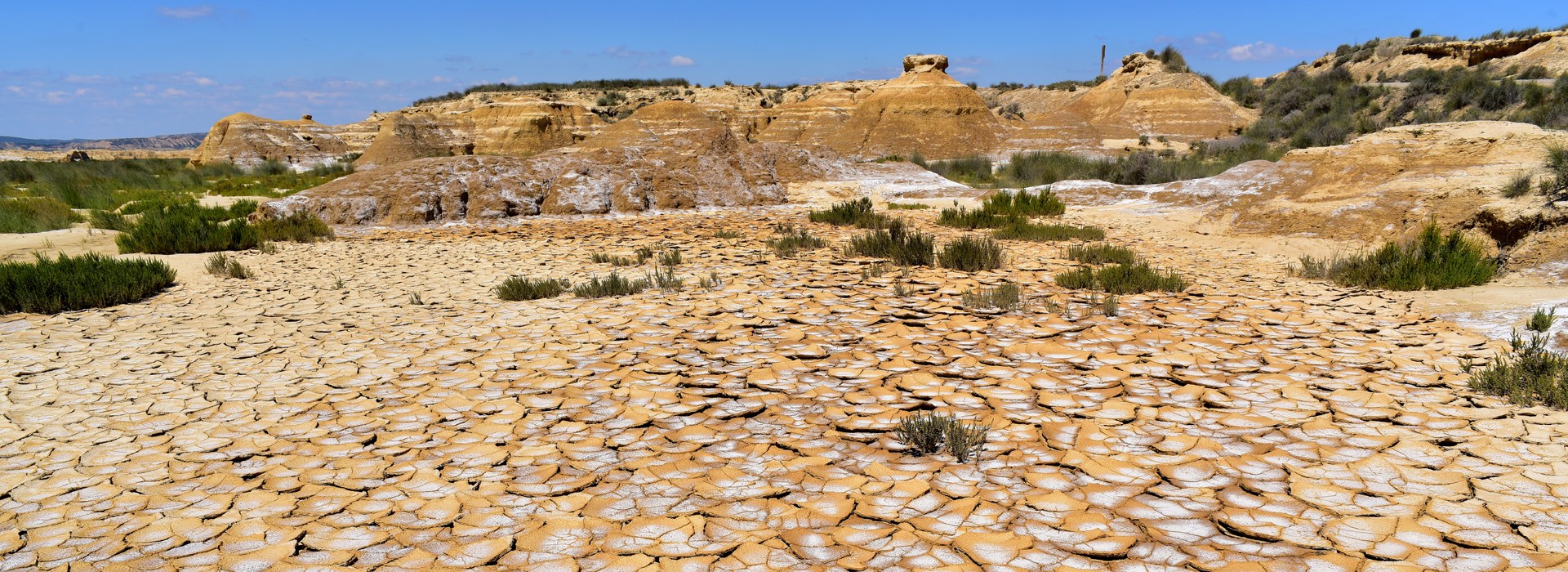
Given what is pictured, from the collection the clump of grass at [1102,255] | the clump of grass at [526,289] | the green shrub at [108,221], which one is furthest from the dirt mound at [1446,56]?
the green shrub at [108,221]

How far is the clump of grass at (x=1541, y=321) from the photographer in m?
4.54

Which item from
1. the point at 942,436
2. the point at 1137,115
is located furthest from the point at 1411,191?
the point at 1137,115

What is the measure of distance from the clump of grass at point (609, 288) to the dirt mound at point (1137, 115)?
26.1m

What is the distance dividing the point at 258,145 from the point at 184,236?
30.5m

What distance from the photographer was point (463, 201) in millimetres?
12453

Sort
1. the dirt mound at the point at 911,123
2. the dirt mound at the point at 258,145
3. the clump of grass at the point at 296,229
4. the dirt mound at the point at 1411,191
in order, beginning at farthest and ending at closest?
the dirt mound at the point at 258,145 → the dirt mound at the point at 911,123 → the clump of grass at the point at 296,229 → the dirt mound at the point at 1411,191

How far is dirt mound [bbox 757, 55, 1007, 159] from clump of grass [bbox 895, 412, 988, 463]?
91.7ft

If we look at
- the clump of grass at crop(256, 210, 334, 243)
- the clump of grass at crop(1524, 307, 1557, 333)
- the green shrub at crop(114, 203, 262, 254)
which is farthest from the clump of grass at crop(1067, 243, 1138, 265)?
the green shrub at crop(114, 203, 262, 254)

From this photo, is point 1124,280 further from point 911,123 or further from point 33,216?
point 911,123

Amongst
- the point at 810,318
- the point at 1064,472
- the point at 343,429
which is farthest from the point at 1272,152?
the point at 343,429

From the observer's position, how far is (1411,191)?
8.16 m

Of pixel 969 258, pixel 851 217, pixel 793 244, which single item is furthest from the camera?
pixel 851 217

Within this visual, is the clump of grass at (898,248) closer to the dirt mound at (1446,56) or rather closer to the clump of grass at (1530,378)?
the clump of grass at (1530,378)

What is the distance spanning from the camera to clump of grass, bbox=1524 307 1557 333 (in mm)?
4543
